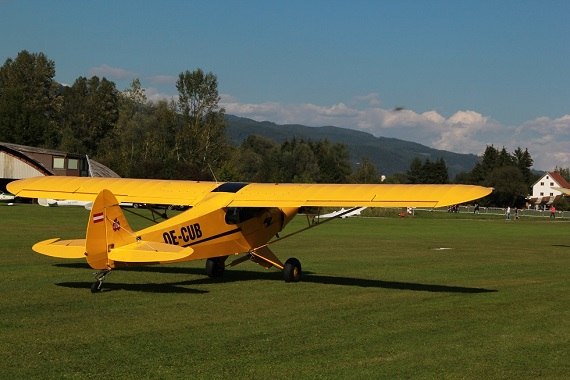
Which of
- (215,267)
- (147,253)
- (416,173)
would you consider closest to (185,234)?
(147,253)

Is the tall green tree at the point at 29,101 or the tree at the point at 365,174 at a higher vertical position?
the tall green tree at the point at 29,101

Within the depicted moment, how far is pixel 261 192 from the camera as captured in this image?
1555 centimetres

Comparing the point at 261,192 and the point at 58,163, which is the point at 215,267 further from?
→ the point at 58,163

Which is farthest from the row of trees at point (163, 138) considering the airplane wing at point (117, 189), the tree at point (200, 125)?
the airplane wing at point (117, 189)

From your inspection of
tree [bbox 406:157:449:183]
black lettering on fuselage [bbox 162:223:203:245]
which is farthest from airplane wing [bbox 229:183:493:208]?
tree [bbox 406:157:449:183]

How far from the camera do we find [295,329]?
10.5 m

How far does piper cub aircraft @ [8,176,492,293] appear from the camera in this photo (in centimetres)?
1285

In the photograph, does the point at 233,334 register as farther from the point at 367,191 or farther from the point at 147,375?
the point at 367,191

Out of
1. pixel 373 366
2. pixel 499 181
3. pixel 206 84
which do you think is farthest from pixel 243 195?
pixel 499 181

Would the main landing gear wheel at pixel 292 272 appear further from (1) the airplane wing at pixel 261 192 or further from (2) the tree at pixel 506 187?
(2) the tree at pixel 506 187

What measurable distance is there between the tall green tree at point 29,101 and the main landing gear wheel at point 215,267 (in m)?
92.0

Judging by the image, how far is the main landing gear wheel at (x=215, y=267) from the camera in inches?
636

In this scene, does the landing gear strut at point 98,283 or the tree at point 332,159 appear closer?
the landing gear strut at point 98,283

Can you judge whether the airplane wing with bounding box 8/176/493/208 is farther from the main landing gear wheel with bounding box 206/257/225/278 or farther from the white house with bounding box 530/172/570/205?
the white house with bounding box 530/172/570/205
